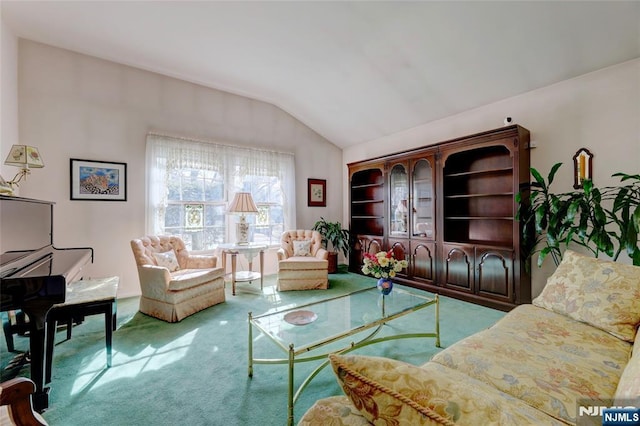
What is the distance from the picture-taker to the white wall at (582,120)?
8.78 ft

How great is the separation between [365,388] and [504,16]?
3319 millimetres

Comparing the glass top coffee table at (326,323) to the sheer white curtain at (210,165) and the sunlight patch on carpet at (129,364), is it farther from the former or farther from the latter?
the sheer white curtain at (210,165)

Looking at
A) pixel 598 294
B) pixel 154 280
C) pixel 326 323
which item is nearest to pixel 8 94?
pixel 154 280

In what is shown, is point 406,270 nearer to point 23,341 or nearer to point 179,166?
point 179,166

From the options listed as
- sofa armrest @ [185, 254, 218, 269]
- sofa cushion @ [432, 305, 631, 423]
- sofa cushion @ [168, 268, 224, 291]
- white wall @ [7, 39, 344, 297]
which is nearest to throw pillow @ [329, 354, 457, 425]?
sofa cushion @ [432, 305, 631, 423]

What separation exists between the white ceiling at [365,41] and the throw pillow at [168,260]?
2.50 metres

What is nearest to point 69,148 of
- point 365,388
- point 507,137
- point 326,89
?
point 326,89

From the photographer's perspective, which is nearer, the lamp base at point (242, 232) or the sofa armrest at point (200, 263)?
the sofa armrest at point (200, 263)

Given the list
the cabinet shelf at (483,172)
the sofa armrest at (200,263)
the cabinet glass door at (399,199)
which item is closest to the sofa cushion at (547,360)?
the cabinet shelf at (483,172)

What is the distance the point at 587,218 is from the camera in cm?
253

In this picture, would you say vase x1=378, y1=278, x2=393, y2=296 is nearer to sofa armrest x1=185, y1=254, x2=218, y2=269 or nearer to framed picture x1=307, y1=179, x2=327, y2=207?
sofa armrest x1=185, y1=254, x2=218, y2=269

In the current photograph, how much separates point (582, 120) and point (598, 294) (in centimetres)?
226

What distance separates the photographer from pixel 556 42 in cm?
265

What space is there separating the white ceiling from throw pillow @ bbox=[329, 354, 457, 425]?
3.10 m
